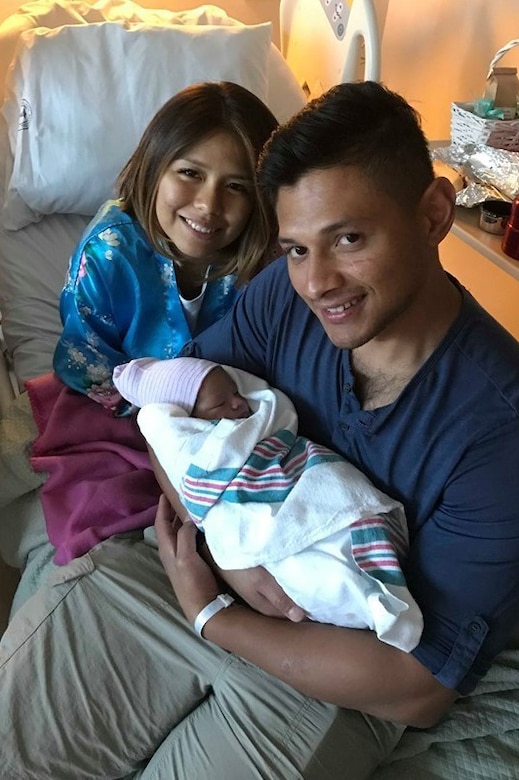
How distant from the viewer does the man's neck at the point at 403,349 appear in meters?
1.05

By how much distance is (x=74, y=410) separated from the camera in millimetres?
1518

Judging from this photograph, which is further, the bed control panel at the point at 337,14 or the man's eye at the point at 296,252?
the bed control panel at the point at 337,14

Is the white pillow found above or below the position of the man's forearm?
above

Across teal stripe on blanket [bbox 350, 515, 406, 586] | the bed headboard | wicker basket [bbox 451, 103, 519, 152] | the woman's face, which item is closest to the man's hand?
teal stripe on blanket [bbox 350, 515, 406, 586]

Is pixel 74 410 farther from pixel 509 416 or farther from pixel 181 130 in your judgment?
pixel 509 416

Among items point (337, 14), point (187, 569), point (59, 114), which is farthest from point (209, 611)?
point (337, 14)

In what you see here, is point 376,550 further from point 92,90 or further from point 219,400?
point 92,90

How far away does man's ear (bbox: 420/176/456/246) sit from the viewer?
3.37 ft

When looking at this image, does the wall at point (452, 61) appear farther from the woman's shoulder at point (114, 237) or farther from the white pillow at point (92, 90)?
the woman's shoulder at point (114, 237)

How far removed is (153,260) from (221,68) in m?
0.62

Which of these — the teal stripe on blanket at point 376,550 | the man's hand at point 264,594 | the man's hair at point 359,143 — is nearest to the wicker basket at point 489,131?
the man's hair at point 359,143

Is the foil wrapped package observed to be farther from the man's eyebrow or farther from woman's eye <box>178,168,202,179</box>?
the man's eyebrow

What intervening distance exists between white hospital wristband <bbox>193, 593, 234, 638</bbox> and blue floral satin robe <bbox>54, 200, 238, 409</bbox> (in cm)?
54

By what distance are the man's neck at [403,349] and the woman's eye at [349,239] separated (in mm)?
142
